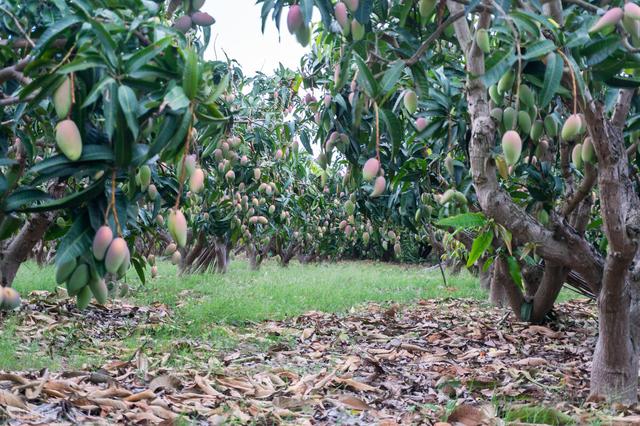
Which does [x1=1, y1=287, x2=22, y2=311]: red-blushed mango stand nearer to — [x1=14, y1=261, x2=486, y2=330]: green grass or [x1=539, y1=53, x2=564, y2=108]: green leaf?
[x1=539, y1=53, x2=564, y2=108]: green leaf

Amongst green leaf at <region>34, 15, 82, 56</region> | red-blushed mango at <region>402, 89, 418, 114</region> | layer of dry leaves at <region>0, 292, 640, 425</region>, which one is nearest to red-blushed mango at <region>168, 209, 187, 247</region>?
green leaf at <region>34, 15, 82, 56</region>

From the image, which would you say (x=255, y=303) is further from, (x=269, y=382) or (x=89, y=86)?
(x=89, y=86)

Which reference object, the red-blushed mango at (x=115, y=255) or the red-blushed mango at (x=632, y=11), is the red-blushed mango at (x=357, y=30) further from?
the red-blushed mango at (x=115, y=255)

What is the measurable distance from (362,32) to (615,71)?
0.65m

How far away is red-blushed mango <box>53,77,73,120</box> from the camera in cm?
107

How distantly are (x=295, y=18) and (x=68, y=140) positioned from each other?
65 cm

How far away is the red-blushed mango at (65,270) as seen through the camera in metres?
1.11

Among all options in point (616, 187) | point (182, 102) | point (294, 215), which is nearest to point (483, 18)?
point (616, 187)

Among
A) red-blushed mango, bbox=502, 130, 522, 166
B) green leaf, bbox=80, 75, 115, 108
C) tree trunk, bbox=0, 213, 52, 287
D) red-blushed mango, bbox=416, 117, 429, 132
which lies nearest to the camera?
green leaf, bbox=80, 75, 115, 108

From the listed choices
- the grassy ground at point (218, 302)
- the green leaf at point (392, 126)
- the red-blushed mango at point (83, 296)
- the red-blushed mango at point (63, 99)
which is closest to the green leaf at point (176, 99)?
the red-blushed mango at point (63, 99)

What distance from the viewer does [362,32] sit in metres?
1.63

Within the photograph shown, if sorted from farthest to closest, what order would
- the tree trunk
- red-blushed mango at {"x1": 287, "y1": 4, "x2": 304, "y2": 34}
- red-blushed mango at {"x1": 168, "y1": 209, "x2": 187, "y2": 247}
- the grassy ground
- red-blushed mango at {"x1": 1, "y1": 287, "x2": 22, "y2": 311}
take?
the tree trunk
the grassy ground
red-blushed mango at {"x1": 287, "y1": 4, "x2": 304, "y2": 34}
red-blushed mango at {"x1": 1, "y1": 287, "x2": 22, "y2": 311}
red-blushed mango at {"x1": 168, "y1": 209, "x2": 187, "y2": 247}

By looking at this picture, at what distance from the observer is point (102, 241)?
3.61 ft

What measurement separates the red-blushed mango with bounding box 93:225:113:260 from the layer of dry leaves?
30.5 inches
